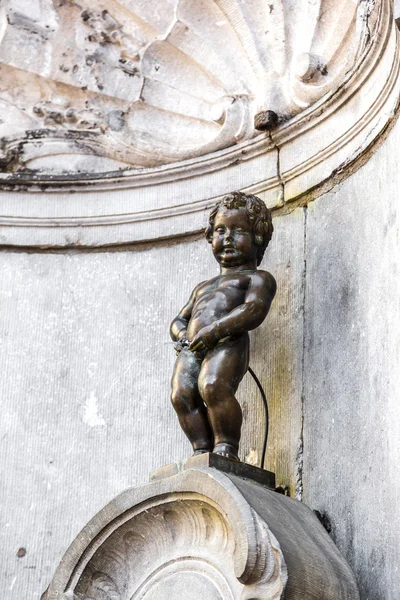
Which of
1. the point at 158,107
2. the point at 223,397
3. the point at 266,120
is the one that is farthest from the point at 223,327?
the point at 158,107

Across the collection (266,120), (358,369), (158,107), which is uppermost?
(158,107)

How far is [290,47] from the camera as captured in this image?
4.70 meters

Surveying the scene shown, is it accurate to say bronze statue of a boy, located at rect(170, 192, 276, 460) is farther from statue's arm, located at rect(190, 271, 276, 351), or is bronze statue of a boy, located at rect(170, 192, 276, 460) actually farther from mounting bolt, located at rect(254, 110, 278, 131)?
mounting bolt, located at rect(254, 110, 278, 131)

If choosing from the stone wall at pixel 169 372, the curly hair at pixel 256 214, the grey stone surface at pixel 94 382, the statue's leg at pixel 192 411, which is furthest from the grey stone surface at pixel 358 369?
the statue's leg at pixel 192 411

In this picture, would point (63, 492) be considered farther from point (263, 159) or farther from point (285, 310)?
point (263, 159)

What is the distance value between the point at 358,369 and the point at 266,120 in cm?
107

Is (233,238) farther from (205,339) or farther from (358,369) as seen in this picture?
(358,369)

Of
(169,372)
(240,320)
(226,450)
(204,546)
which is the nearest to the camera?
(204,546)

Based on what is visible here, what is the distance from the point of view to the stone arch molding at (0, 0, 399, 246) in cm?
454

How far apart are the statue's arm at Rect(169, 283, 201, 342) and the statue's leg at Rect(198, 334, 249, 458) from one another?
0.72 ft

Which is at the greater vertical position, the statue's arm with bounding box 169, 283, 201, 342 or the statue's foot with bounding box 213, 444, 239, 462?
the statue's arm with bounding box 169, 283, 201, 342

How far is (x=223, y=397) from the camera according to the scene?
12.6ft

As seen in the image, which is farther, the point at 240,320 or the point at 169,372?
the point at 169,372

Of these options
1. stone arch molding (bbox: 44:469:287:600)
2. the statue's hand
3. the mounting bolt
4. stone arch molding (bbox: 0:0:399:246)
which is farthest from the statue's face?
stone arch molding (bbox: 44:469:287:600)
